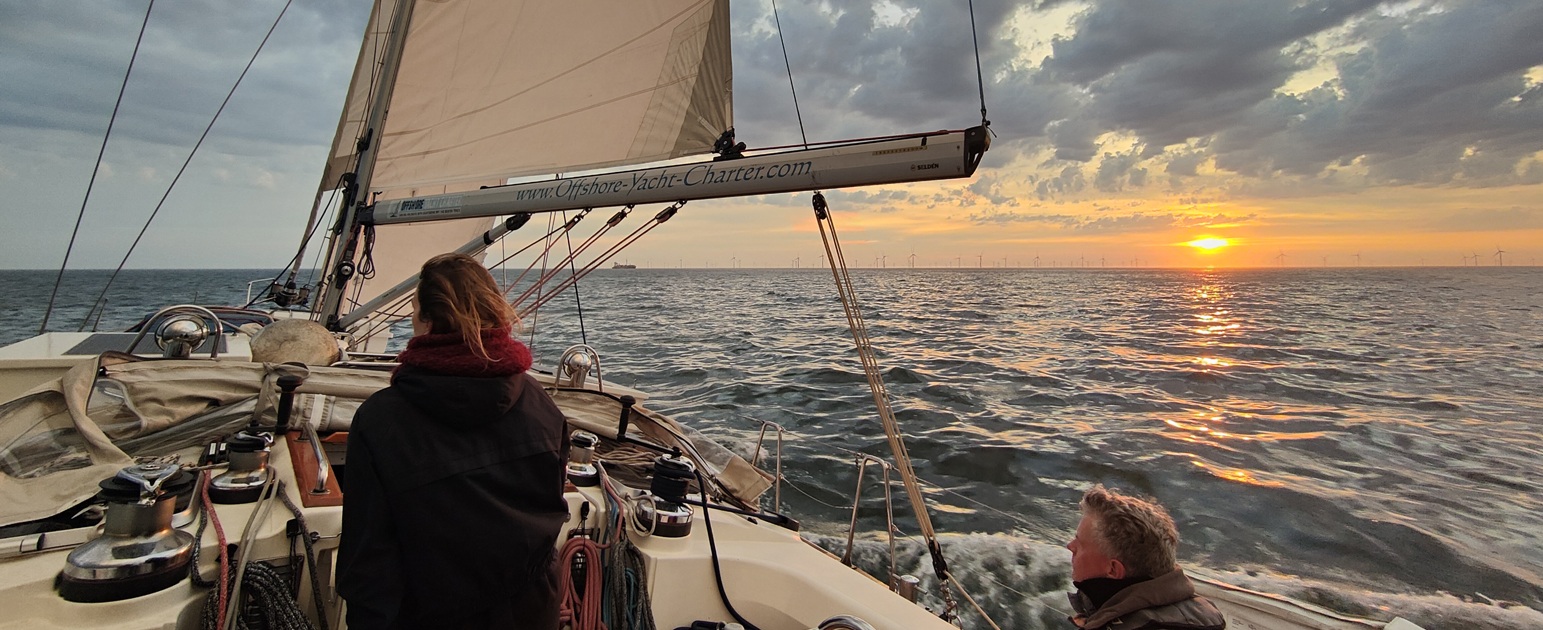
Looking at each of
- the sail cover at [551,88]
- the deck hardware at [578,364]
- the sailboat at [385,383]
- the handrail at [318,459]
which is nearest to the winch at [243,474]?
the sailboat at [385,383]

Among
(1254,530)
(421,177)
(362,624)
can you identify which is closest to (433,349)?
(362,624)

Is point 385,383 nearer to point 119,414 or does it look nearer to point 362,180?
point 119,414

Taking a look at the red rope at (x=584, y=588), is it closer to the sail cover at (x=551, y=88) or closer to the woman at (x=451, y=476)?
the woman at (x=451, y=476)

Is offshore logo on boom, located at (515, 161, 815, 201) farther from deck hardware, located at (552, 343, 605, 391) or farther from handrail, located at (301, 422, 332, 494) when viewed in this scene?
handrail, located at (301, 422, 332, 494)

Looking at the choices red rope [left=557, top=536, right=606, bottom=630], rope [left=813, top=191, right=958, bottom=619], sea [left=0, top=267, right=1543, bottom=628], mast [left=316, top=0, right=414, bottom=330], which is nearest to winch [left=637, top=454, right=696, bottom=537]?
red rope [left=557, top=536, right=606, bottom=630]

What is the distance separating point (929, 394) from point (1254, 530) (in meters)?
5.16

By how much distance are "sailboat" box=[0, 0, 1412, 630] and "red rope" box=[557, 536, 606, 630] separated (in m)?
0.03

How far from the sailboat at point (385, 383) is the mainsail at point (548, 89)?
0.02 metres

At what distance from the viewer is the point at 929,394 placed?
36.9ft

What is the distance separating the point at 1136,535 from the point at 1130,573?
0.37 ft

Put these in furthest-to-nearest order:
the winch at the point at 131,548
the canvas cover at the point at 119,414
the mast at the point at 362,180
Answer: the mast at the point at 362,180
the canvas cover at the point at 119,414
the winch at the point at 131,548

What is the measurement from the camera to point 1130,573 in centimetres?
200

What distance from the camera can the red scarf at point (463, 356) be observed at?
146 cm

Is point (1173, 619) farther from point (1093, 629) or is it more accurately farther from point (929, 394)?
point (929, 394)
